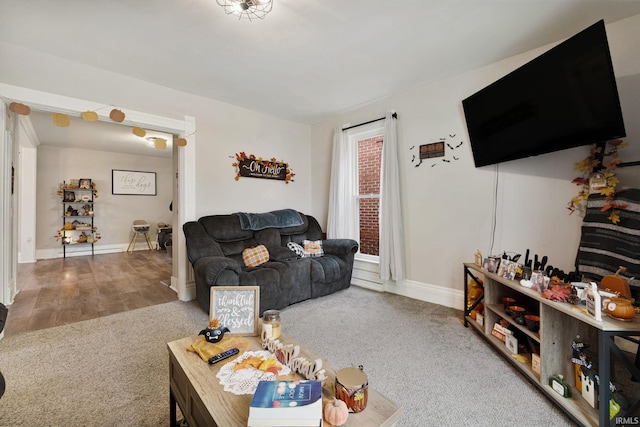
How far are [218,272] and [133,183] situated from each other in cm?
573

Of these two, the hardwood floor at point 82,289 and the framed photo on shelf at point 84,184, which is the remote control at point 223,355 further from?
the framed photo on shelf at point 84,184

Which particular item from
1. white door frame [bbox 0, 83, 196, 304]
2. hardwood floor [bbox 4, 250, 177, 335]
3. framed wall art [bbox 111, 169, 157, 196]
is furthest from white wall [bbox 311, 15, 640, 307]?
framed wall art [bbox 111, 169, 157, 196]

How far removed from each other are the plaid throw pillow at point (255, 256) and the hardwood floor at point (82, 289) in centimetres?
104

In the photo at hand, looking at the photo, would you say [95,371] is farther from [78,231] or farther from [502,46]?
[78,231]

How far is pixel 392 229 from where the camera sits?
3217 millimetres

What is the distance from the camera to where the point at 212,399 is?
94 centimetres

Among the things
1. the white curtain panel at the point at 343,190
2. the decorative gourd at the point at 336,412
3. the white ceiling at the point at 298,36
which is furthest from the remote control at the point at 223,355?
the white curtain panel at the point at 343,190

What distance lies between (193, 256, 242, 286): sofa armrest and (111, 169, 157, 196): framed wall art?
5372 mm

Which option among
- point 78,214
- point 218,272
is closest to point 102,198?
point 78,214

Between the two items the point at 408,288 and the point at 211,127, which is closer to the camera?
the point at 408,288

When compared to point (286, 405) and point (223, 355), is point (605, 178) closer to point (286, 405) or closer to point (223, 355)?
point (286, 405)

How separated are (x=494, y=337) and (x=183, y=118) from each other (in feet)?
12.2

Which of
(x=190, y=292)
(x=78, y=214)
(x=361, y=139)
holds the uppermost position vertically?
(x=361, y=139)

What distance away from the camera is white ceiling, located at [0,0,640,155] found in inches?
71.8
